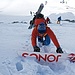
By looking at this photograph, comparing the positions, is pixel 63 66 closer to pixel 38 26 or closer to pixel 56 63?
pixel 56 63

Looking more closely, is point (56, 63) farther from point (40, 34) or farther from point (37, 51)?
point (40, 34)

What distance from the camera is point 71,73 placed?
19.4 feet

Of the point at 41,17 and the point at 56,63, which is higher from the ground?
the point at 41,17

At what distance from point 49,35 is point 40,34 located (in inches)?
10.3

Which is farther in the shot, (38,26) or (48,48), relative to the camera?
(48,48)

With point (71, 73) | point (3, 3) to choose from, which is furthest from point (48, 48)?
point (3, 3)

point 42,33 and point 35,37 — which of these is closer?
point 35,37

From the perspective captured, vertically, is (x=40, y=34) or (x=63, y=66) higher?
(x=40, y=34)

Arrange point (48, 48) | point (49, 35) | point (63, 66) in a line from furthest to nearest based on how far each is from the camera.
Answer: point (48, 48)
point (49, 35)
point (63, 66)

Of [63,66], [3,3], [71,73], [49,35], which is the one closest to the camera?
[71,73]

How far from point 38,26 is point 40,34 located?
365 millimetres

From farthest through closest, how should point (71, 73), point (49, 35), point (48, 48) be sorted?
point (48, 48), point (49, 35), point (71, 73)

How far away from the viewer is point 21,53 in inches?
265

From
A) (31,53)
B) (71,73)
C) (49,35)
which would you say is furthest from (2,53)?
(71,73)
